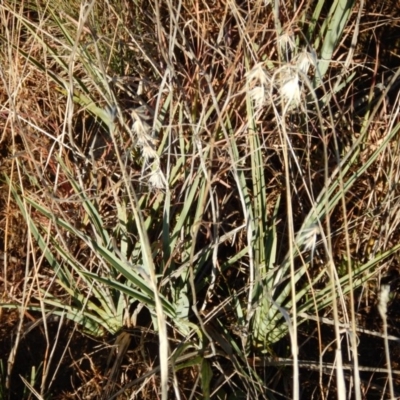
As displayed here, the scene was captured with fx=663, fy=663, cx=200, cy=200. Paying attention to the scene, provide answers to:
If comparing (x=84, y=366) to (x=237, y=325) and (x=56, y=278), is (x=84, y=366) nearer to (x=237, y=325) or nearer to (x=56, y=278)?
(x=56, y=278)

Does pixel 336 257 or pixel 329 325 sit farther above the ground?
pixel 336 257

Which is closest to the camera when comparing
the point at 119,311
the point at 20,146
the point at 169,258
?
the point at 169,258

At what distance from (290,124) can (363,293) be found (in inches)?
16.0

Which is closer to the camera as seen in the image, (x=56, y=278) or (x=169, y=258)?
(x=169, y=258)

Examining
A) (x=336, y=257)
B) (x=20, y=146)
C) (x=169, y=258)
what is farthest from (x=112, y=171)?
(x=336, y=257)

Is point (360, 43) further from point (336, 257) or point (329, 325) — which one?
point (329, 325)

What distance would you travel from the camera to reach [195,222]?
1176 mm

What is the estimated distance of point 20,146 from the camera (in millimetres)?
1584

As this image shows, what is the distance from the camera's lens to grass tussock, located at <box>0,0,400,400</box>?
124 centimetres

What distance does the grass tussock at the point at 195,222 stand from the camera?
4.07 feet

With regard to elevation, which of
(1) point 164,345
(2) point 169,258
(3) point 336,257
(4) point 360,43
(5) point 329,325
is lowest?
(5) point 329,325

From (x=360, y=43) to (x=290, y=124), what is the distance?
0.35 m

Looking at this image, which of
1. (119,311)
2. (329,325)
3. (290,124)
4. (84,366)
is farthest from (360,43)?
(84,366)

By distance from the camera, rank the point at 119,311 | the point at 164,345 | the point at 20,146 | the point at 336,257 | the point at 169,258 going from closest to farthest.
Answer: the point at 164,345
the point at 169,258
the point at 119,311
the point at 336,257
the point at 20,146
